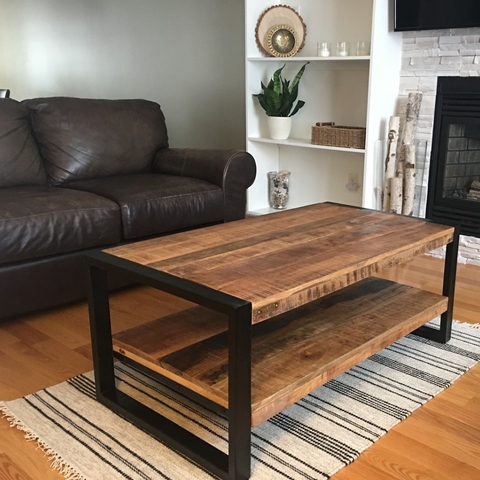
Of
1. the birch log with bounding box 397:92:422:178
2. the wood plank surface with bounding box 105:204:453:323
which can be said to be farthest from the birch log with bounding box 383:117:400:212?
the wood plank surface with bounding box 105:204:453:323

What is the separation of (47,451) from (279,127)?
2.56m

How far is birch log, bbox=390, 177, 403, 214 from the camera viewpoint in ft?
9.79

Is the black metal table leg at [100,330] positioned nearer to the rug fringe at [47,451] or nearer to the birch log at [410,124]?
the rug fringe at [47,451]

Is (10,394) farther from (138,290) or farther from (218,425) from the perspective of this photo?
(138,290)

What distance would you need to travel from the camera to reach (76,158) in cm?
283

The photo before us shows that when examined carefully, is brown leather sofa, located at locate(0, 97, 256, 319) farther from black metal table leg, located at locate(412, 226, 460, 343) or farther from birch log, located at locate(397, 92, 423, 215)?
black metal table leg, located at locate(412, 226, 460, 343)

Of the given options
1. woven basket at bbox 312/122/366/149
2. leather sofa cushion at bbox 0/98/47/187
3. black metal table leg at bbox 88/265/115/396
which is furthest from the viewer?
woven basket at bbox 312/122/366/149

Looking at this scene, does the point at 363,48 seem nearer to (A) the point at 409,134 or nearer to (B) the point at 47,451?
(A) the point at 409,134

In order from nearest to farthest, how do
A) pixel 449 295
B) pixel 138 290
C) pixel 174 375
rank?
1. pixel 174 375
2. pixel 449 295
3. pixel 138 290

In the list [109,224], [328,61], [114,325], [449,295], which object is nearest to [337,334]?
[449,295]

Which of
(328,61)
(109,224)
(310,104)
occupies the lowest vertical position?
(109,224)

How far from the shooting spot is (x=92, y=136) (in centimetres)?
290

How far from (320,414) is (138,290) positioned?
1223 mm

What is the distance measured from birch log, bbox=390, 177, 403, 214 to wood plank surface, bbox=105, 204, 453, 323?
978 millimetres
